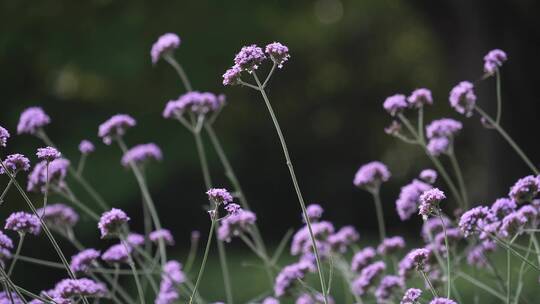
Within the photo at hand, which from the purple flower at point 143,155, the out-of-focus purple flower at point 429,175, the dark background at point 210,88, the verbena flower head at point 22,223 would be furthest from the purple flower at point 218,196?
the dark background at point 210,88

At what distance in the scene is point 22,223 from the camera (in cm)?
246

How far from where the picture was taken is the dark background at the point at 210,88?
945 centimetres

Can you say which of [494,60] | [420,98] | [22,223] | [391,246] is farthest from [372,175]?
[22,223]

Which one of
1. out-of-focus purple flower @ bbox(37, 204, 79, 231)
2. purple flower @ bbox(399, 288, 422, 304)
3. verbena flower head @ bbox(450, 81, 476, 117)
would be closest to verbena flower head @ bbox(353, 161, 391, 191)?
verbena flower head @ bbox(450, 81, 476, 117)

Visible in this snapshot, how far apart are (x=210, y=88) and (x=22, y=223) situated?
859cm

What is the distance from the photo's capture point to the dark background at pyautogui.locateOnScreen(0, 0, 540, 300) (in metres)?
9.45

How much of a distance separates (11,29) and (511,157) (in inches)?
235

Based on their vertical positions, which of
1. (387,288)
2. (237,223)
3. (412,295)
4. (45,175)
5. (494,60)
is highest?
(494,60)

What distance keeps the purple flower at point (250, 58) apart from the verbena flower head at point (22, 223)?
0.84m

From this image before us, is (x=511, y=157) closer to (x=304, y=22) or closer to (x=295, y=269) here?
(x=304, y=22)

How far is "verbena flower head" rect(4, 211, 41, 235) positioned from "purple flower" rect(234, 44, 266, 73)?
839 millimetres

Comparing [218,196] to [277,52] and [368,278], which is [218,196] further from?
[368,278]

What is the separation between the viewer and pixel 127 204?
414 inches

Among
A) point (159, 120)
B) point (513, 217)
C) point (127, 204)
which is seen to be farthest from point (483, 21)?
point (513, 217)
